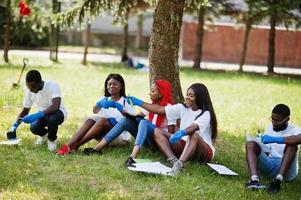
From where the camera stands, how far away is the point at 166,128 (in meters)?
6.40

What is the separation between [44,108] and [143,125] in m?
1.43

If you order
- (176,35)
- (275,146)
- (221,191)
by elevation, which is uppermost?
(176,35)

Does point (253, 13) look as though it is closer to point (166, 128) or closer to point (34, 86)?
point (166, 128)

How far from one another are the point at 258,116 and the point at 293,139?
484cm

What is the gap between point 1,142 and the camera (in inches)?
253

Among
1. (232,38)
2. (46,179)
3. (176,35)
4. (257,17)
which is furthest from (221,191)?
(232,38)

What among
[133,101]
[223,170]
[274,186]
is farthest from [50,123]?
[274,186]

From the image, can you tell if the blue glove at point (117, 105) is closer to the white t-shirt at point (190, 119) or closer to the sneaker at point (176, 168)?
the white t-shirt at point (190, 119)

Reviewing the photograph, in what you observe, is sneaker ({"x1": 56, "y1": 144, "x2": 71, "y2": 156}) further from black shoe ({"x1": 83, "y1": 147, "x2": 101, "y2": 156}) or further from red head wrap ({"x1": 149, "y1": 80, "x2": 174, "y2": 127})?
red head wrap ({"x1": 149, "y1": 80, "x2": 174, "y2": 127})

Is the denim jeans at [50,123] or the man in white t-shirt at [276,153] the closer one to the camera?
the man in white t-shirt at [276,153]

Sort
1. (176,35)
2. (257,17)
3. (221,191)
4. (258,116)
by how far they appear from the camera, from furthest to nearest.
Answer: (257,17) < (258,116) < (176,35) < (221,191)

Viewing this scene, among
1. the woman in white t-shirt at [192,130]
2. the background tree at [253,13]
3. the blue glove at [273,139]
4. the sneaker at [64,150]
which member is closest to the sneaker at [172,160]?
the woman in white t-shirt at [192,130]

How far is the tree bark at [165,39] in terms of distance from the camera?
8406 mm

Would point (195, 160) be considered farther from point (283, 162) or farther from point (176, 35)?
point (176, 35)
